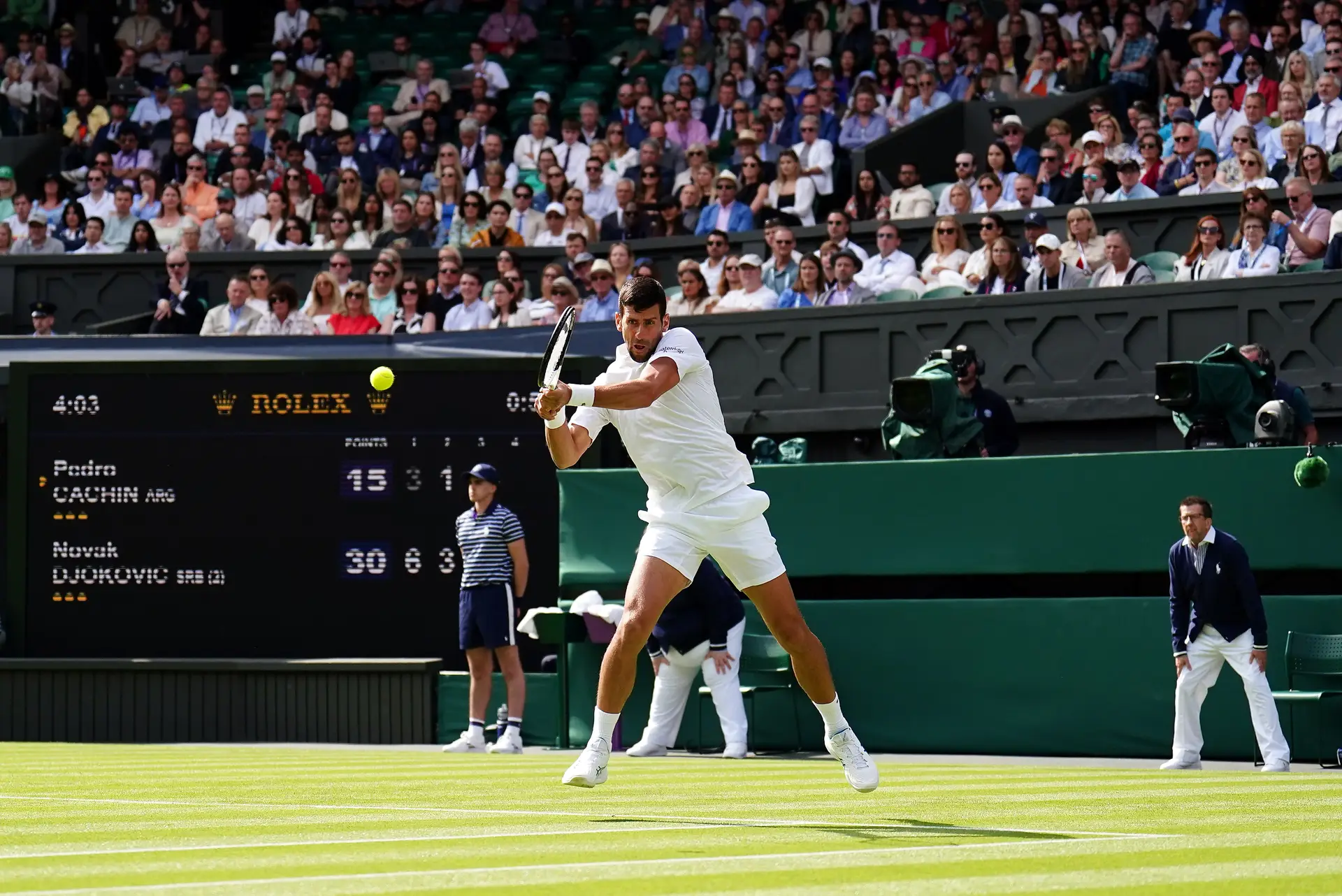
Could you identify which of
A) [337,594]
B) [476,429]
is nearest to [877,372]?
[476,429]

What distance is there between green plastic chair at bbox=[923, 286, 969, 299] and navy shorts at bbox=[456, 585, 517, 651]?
455 centimetres

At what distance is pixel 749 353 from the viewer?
55.7 ft

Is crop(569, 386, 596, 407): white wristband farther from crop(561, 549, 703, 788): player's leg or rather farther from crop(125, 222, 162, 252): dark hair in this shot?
crop(125, 222, 162, 252): dark hair

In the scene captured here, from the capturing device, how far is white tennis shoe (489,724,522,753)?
14148 mm

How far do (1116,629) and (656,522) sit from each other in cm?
652

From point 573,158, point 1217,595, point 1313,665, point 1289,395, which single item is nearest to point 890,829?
point 1217,595

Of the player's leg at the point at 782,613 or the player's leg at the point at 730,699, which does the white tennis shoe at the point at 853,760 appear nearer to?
the player's leg at the point at 782,613

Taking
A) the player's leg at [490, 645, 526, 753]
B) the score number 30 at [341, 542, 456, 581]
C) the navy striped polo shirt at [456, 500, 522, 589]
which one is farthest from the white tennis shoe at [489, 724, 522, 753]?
the score number 30 at [341, 542, 456, 581]

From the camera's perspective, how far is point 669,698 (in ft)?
46.0

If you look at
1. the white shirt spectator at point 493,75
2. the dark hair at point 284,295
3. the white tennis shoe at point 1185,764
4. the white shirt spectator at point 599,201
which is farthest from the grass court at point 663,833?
the white shirt spectator at point 493,75

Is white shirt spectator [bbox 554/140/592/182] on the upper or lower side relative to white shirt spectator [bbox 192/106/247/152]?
lower

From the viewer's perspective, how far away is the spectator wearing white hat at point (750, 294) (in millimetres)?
17266

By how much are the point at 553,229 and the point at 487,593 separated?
6.62 m

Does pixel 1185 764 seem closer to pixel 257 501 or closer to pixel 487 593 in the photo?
pixel 487 593
